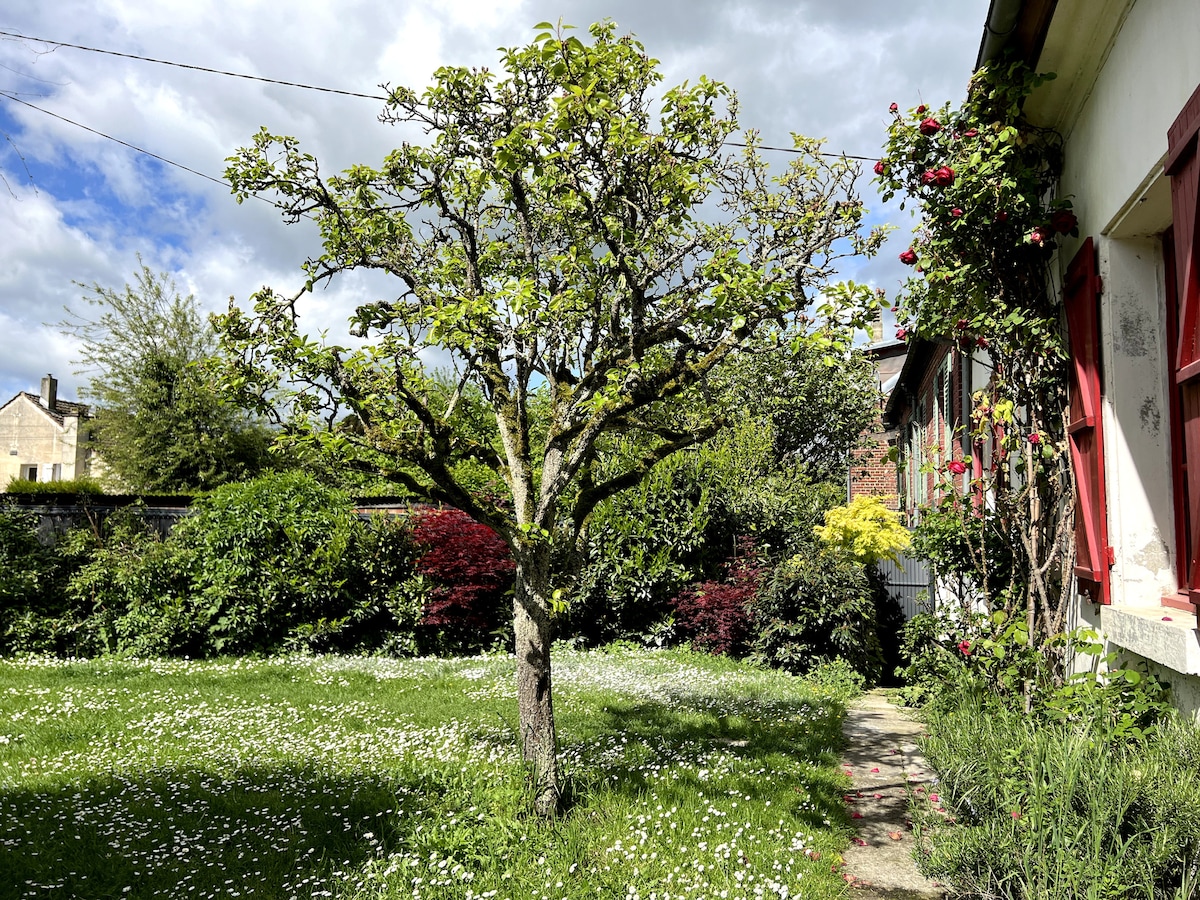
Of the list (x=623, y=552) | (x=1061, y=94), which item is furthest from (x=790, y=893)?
(x=623, y=552)

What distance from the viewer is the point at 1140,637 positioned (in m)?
3.14

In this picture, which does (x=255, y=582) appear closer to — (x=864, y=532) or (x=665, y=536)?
(x=665, y=536)

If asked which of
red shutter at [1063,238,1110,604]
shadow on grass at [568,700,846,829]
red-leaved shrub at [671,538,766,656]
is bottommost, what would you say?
shadow on grass at [568,700,846,829]

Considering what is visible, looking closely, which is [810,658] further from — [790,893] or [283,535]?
[283,535]

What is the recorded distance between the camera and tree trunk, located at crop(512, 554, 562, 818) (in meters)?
4.11

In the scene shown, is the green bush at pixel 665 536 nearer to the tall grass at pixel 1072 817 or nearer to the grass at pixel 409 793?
the grass at pixel 409 793

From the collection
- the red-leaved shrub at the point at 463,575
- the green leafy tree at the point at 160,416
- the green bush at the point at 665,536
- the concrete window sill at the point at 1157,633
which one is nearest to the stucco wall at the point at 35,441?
the green leafy tree at the point at 160,416

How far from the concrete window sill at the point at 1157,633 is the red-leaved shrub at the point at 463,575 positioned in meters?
7.67

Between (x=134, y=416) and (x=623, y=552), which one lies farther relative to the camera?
(x=134, y=416)

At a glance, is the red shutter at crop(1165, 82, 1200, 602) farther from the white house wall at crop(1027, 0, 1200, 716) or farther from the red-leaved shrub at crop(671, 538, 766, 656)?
the red-leaved shrub at crop(671, 538, 766, 656)

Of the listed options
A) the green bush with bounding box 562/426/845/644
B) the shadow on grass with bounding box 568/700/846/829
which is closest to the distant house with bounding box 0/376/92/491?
the green bush with bounding box 562/426/845/644

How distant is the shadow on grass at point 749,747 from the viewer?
4.39m

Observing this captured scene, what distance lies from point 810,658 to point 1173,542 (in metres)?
5.65

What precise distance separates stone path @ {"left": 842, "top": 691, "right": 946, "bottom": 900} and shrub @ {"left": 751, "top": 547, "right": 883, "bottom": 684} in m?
1.34
